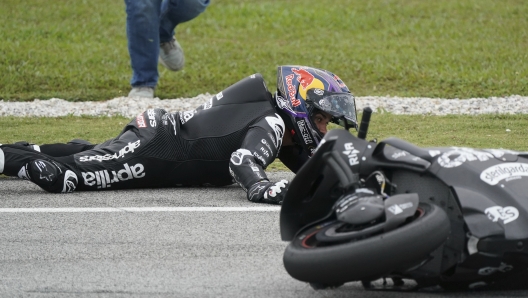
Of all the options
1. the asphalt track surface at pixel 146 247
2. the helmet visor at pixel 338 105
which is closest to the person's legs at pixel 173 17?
the asphalt track surface at pixel 146 247

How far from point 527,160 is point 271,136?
2.37m

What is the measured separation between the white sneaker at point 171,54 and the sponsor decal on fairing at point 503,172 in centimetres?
845

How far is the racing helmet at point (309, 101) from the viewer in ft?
20.3

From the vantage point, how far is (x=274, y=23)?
16.5 m

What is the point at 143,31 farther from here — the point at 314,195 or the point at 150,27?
the point at 314,195

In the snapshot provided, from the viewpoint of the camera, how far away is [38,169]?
6363 mm

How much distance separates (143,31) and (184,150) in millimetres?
5049

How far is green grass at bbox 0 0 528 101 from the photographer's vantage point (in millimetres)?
13047

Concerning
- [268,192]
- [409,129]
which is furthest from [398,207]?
[409,129]

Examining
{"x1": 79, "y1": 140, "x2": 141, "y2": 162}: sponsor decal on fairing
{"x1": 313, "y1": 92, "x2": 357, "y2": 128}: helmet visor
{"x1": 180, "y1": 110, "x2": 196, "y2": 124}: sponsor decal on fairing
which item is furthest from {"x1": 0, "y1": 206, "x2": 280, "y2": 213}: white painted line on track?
{"x1": 180, "y1": 110, "x2": 196, "y2": 124}: sponsor decal on fairing

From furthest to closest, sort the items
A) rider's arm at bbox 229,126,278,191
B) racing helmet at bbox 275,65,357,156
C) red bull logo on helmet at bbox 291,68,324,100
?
red bull logo on helmet at bbox 291,68,324,100 < racing helmet at bbox 275,65,357,156 < rider's arm at bbox 229,126,278,191

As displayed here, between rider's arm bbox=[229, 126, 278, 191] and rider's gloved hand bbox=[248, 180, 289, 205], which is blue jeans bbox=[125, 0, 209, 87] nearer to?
rider's arm bbox=[229, 126, 278, 191]

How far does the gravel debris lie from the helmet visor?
4.99 m

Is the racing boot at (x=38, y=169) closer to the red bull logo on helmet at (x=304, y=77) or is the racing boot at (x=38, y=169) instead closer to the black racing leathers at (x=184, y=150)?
the black racing leathers at (x=184, y=150)
